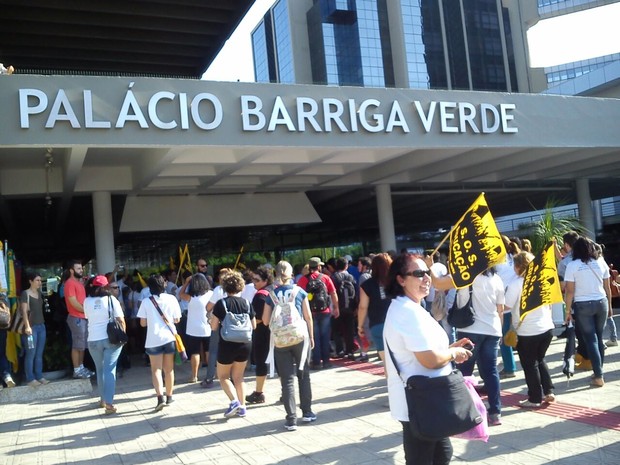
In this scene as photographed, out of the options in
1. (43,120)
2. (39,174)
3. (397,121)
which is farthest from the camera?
(39,174)

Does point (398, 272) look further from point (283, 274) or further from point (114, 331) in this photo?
point (114, 331)

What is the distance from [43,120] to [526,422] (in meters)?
7.83

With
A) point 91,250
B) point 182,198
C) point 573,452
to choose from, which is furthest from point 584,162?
point 91,250

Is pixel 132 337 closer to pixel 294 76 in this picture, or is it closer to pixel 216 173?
pixel 216 173

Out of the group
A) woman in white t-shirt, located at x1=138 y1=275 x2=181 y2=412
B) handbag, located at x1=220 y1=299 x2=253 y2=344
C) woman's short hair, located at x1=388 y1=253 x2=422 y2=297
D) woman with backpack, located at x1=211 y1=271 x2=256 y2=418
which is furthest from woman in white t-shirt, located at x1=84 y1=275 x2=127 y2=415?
woman's short hair, located at x1=388 y1=253 x2=422 y2=297

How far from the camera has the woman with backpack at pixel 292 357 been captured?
20.8 ft

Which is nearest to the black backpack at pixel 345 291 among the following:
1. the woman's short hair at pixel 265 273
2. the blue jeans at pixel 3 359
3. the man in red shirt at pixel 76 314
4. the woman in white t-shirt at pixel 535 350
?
the woman's short hair at pixel 265 273

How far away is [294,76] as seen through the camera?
9300cm

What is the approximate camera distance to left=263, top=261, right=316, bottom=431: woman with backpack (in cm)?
634

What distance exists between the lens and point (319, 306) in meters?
9.66

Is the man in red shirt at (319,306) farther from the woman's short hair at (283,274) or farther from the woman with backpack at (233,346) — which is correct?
the woman's short hair at (283,274)

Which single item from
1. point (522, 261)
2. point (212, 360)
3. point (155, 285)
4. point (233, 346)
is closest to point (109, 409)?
→ point (155, 285)

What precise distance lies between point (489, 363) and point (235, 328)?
9.04 ft

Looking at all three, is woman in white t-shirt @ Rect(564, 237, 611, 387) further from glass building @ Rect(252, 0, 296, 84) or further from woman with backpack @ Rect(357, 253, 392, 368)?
glass building @ Rect(252, 0, 296, 84)
